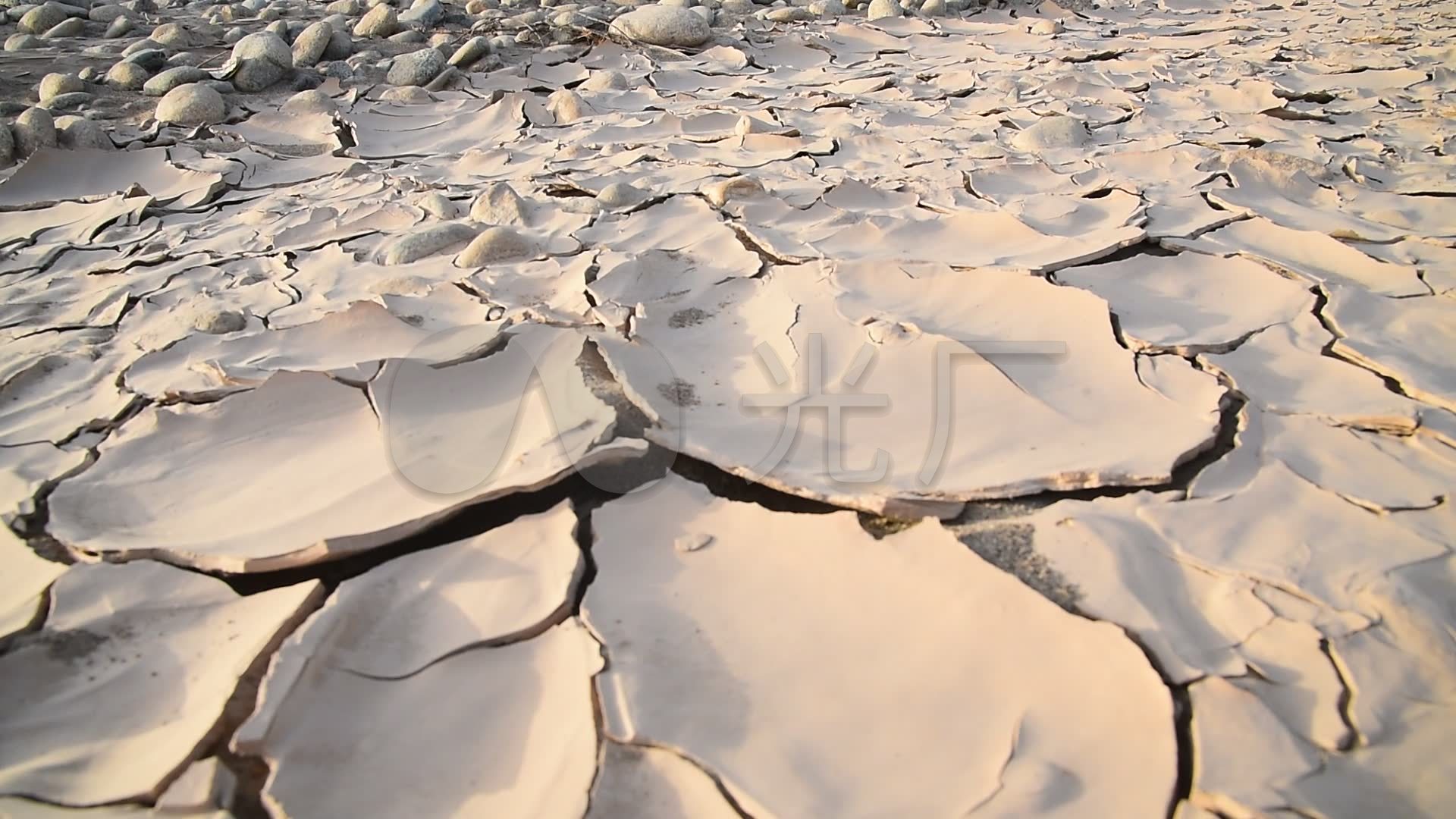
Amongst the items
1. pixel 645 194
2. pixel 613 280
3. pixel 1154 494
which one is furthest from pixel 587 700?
pixel 645 194

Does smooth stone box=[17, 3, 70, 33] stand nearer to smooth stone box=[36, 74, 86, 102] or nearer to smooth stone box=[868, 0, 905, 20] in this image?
smooth stone box=[36, 74, 86, 102]

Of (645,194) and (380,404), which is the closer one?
(380,404)

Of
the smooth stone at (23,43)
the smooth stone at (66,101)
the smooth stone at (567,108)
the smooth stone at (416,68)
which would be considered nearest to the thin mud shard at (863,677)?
the smooth stone at (567,108)

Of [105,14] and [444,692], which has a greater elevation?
[444,692]

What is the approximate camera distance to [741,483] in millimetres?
1274

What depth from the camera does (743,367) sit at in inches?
61.2

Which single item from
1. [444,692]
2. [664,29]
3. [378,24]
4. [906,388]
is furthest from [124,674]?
[378,24]

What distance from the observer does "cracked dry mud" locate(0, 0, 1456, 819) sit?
90cm

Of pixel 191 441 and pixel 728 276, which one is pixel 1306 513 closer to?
pixel 728 276

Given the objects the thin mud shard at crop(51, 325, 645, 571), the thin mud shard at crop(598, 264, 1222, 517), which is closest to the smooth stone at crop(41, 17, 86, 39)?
the thin mud shard at crop(51, 325, 645, 571)

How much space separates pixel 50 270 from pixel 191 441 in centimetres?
119

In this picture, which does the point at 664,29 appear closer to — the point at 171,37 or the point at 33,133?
the point at 171,37

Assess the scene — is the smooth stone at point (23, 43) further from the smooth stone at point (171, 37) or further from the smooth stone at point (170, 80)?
the smooth stone at point (170, 80)

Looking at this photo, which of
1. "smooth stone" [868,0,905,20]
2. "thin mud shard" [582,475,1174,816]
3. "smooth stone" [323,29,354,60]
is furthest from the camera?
"smooth stone" [868,0,905,20]
